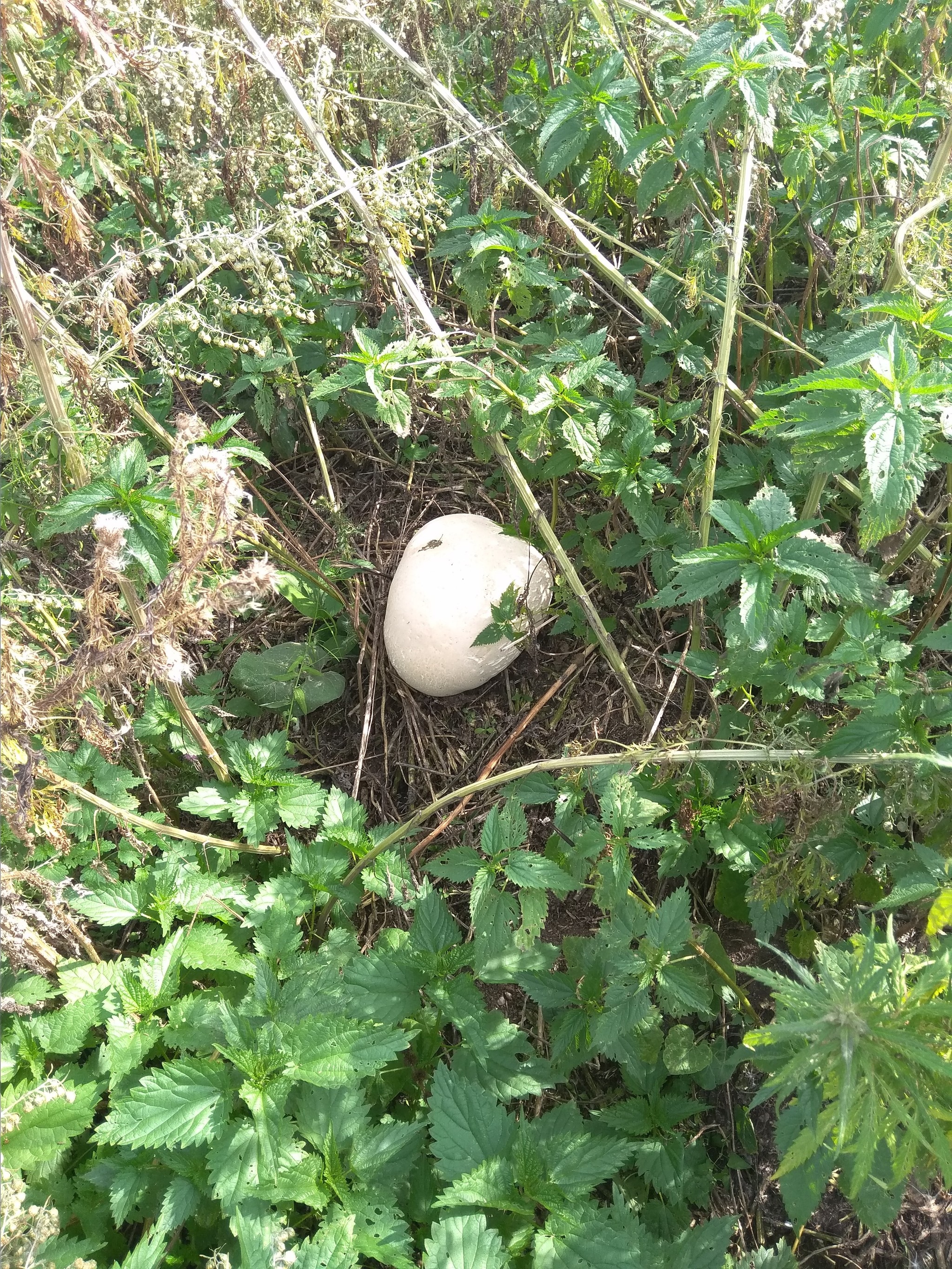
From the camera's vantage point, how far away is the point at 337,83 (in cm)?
283

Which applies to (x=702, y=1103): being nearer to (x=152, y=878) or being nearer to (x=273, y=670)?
(x=152, y=878)

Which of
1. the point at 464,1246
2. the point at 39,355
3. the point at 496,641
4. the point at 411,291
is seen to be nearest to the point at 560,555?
the point at 496,641

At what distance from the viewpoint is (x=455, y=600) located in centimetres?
242

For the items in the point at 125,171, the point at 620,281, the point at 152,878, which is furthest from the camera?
the point at 125,171

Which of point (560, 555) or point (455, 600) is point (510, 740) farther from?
point (560, 555)

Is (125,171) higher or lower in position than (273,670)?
higher

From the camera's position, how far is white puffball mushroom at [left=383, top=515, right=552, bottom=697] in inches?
95.7

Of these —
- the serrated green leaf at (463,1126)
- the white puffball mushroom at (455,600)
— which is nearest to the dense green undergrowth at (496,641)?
the serrated green leaf at (463,1126)

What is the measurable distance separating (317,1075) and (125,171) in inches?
120

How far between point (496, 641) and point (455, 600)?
16cm

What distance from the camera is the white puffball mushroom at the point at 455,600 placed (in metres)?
2.43

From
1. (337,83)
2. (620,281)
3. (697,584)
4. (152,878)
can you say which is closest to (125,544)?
(152,878)

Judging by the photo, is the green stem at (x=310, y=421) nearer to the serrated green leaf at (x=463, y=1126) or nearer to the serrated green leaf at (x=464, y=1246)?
the serrated green leaf at (x=463, y=1126)

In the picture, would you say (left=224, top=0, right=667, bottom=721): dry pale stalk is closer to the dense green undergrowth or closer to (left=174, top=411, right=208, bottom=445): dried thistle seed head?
the dense green undergrowth
